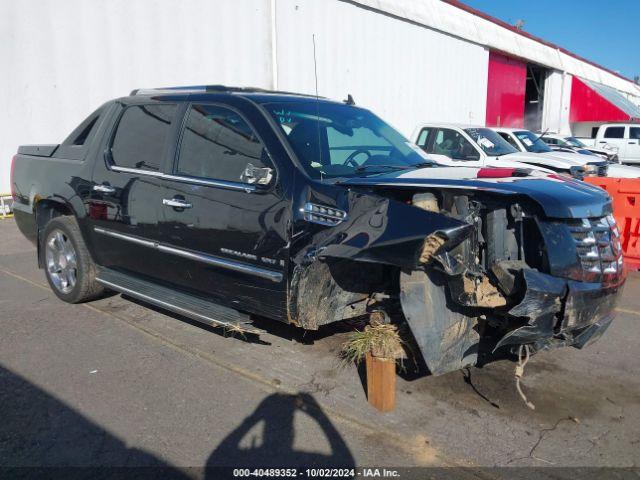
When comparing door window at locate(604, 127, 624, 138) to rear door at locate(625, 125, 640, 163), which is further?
door window at locate(604, 127, 624, 138)

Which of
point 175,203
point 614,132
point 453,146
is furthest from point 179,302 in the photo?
point 614,132

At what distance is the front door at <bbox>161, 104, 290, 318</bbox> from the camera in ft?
11.4

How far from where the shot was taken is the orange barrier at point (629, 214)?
6.41 meters

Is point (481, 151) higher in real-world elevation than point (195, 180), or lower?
higher

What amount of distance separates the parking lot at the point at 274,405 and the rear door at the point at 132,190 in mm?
660

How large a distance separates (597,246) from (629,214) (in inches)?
157

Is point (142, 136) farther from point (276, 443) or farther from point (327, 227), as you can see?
point (276, 443)

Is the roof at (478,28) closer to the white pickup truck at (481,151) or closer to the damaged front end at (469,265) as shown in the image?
the white pickup truck at (481,151)

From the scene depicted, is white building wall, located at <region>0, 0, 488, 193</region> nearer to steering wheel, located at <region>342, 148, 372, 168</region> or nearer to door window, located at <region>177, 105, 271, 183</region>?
door window, located at <region>177, 105, 271, 183</region>

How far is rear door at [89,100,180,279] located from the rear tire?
0.23 m

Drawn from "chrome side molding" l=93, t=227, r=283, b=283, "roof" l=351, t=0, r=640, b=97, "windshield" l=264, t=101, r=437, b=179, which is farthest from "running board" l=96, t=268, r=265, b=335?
"roof" l=351, t=0, r=640, b=97

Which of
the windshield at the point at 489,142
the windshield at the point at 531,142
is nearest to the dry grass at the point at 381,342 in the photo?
the windshield at the point at 489,142

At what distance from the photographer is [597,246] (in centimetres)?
308

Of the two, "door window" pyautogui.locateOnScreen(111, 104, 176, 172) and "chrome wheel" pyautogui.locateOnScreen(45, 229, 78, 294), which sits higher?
"door window" pyautogui.locateOnScreen(111, 104, 176, 172)
